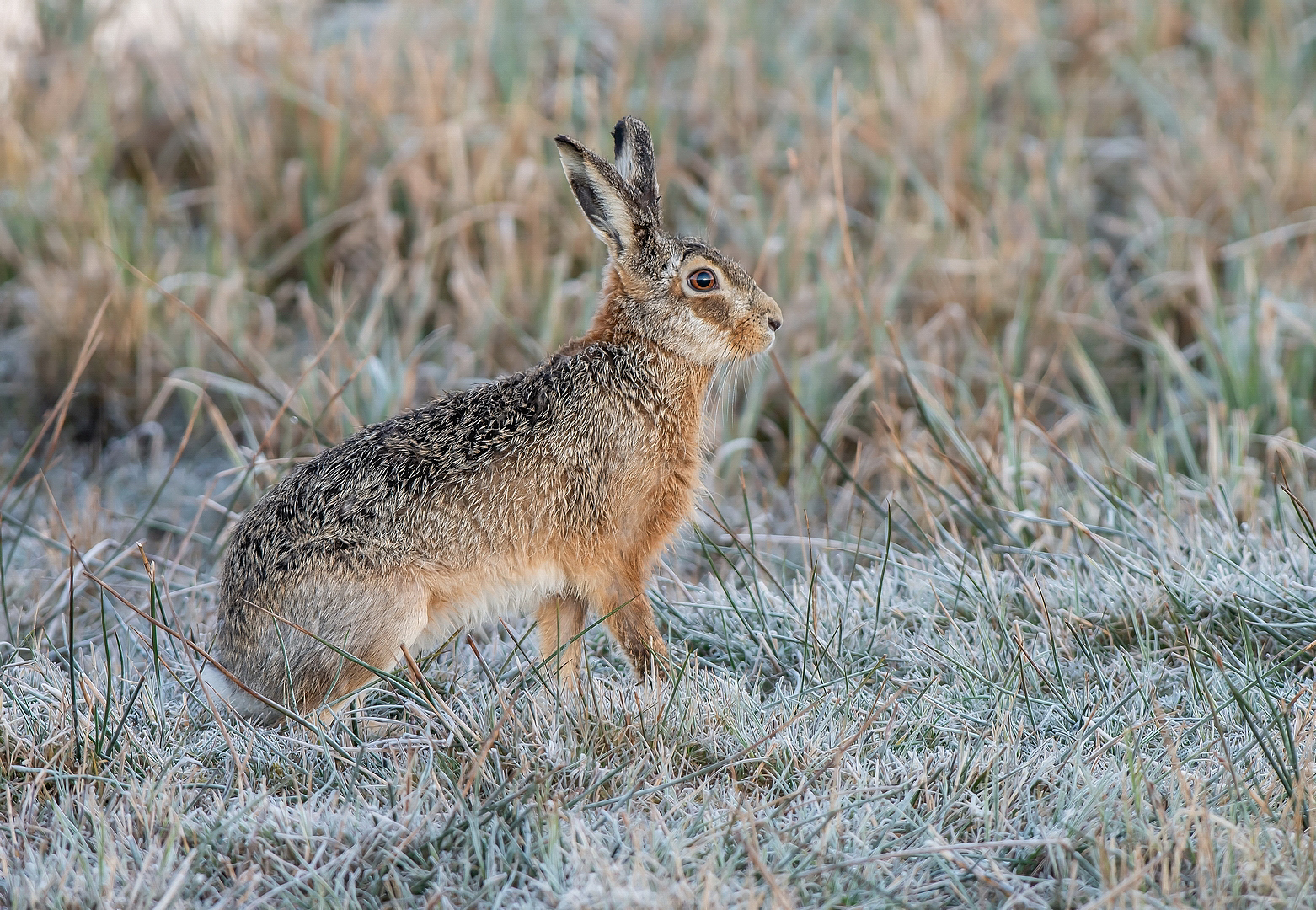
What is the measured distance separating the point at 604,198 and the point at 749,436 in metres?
1.75

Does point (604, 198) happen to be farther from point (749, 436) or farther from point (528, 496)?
point (749, 436)

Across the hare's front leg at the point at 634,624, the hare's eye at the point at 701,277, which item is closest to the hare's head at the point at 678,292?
the hare's eye at the point at 701,277

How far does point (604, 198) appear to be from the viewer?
135 inches

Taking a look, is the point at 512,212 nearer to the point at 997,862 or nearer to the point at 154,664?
the point at 154,664

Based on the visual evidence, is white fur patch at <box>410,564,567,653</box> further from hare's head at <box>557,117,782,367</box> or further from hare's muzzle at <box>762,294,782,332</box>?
hare's muzzle at <box>762,294,782,332</box>

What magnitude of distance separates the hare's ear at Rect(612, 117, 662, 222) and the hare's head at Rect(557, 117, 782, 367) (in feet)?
0.16

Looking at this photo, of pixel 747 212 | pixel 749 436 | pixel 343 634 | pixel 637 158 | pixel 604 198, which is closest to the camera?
pixel 343 634

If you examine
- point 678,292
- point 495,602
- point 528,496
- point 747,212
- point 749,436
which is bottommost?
point 749,436

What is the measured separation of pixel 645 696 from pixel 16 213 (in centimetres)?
426

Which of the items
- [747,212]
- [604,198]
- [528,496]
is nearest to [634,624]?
[528,496]

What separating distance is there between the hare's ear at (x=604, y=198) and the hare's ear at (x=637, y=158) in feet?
0.47

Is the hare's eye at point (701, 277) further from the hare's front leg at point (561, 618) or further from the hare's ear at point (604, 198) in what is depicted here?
the hare's front leg at point (561, 618)

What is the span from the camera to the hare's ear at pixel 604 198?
3297 mm

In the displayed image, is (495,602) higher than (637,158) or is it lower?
lower
